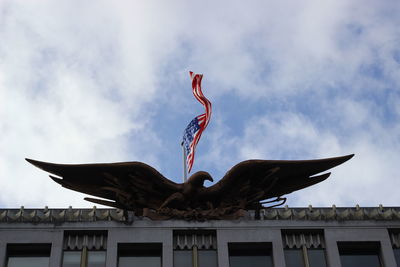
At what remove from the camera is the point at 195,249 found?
34906 millimetres

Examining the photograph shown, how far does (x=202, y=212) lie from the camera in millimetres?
35688

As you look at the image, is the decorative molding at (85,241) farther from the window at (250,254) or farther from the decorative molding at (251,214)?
the window at (250,254)

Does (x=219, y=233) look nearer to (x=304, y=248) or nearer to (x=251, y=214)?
(x=251, y=214)

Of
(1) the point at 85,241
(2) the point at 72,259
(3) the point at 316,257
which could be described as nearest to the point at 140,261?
A: (1) the point at 85,241

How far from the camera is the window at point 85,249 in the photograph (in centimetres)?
3431

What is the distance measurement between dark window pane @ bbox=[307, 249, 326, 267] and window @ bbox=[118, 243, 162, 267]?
297 inches

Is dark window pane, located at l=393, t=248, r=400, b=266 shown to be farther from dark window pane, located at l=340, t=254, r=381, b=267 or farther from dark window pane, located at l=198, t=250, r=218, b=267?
dark window pane, located at l=198, t=250, r=218, b=267

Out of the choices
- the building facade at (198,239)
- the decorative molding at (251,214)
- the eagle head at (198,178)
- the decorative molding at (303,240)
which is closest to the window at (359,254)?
the building facade at (198,239)

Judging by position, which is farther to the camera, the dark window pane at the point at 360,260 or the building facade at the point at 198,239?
the dark window pane at the point at 360,260

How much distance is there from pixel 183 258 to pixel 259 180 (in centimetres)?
→ 572

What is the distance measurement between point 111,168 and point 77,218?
301 cm

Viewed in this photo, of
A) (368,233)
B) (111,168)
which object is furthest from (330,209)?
(111,168)

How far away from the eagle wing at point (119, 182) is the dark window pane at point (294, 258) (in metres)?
6.40

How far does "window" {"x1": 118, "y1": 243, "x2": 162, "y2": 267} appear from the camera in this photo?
34.9 metres
